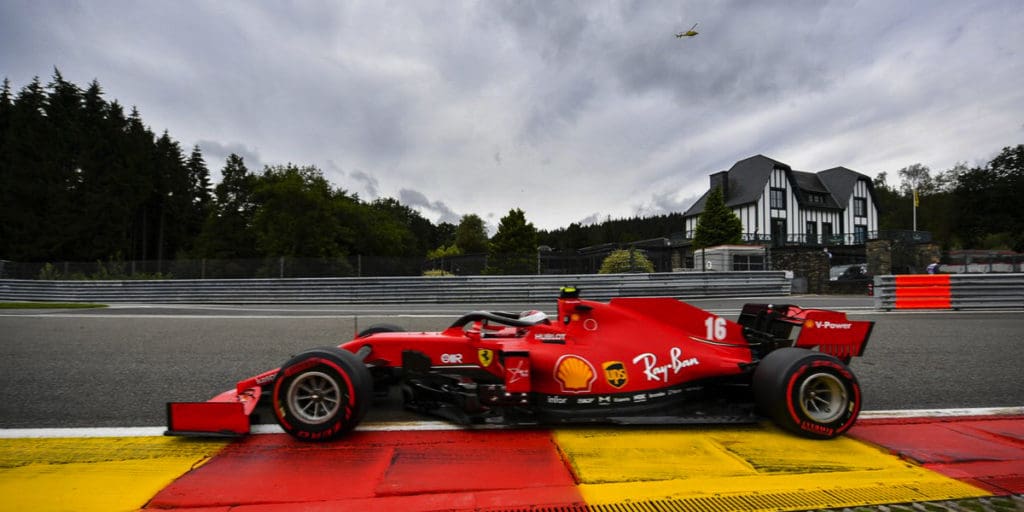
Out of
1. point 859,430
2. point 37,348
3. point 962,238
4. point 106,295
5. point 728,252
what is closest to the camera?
point 859,430

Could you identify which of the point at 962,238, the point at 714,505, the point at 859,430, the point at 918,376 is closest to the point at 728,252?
the point at 918,376

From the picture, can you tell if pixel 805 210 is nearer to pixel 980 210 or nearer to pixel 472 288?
pixel 980 210

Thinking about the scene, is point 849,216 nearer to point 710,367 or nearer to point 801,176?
point 801,176

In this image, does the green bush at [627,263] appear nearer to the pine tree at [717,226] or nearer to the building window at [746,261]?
the building window at [746,261]

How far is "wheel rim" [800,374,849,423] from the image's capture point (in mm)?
2912

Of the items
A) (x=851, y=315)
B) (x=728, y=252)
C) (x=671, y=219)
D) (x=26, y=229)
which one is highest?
(x=671, y=219)

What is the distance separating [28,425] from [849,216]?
54.4 metres

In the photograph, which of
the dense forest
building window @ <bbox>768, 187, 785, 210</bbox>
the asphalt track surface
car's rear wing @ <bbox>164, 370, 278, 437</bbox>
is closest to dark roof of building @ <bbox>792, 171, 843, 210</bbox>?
building window @ <bbox>768, 187, 785, 210</bbox>

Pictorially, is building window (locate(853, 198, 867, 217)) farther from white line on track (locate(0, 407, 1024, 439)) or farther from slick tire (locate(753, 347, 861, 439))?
slick tire (locate(753, 347, 861, 439))

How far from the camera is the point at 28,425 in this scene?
3.19 meters

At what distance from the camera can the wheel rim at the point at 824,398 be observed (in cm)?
291

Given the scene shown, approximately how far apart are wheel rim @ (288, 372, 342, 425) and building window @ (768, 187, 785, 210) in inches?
1794

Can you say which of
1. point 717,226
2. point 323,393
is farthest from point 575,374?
point 717,226

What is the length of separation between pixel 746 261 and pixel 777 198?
2361 centimetres
